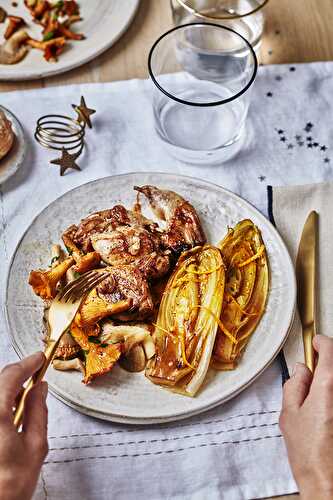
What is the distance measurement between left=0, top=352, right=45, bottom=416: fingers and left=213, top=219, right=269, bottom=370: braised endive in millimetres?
337

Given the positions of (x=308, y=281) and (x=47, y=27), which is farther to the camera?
(x=47, y=27)

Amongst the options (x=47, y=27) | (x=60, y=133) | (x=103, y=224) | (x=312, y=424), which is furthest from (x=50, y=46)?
(x=312, y=424)

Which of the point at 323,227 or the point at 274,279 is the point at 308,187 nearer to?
the point at 323,227

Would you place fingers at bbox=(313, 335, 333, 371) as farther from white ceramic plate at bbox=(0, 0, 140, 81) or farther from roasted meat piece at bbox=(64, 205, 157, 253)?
white ceramic plate at bbox=(0, 0, 140, 81)

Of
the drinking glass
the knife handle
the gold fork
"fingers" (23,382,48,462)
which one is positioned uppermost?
the drinking glass

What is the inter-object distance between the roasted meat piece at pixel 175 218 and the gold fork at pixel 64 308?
161mm

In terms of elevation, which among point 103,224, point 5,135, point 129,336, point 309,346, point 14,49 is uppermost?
Result: point 14,49

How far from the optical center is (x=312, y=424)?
1081 millimetres

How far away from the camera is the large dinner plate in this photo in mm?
1164

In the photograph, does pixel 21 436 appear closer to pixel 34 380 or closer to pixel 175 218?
pixel 34 380

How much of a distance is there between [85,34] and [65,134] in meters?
0.31

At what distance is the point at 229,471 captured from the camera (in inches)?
46.0

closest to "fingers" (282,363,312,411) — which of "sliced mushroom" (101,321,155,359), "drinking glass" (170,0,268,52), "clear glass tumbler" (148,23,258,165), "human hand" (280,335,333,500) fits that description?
"human hand" (280,335,333,500)

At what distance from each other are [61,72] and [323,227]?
74cm
